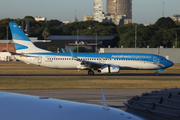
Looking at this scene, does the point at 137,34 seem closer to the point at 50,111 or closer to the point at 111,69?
the point at 111,69

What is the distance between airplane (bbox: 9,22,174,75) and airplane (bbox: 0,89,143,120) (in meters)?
34.5

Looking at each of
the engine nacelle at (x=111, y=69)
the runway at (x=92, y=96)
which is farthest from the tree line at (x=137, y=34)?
the runway at (x=92, y=96)

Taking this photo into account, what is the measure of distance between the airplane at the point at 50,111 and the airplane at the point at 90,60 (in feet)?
113

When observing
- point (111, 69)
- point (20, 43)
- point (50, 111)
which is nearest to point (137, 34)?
point (111, 69)

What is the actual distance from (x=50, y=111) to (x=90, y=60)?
122 ft

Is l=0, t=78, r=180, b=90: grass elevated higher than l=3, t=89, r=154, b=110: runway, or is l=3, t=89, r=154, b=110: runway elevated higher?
l=3, t=89, r=154, b=110: runway

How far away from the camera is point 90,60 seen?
4116 cm

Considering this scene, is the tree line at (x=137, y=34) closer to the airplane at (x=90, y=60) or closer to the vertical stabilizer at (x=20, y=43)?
the airplane at (x=90, y=60)

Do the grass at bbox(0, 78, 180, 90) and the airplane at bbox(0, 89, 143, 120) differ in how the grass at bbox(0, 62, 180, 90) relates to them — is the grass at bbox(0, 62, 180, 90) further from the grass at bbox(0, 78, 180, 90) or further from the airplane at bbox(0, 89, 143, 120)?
the airplane at bbox(0, 89, 143, 120)

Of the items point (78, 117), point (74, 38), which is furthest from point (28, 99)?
point (74, 38)

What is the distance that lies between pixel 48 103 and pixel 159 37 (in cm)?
11960

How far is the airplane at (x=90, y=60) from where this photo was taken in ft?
132

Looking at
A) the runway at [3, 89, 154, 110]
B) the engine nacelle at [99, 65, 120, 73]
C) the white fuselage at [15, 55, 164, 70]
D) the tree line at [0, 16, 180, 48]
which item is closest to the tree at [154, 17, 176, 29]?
the tree line at [0, 16, 180, 48]

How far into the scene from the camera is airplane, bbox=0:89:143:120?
3787 mm
